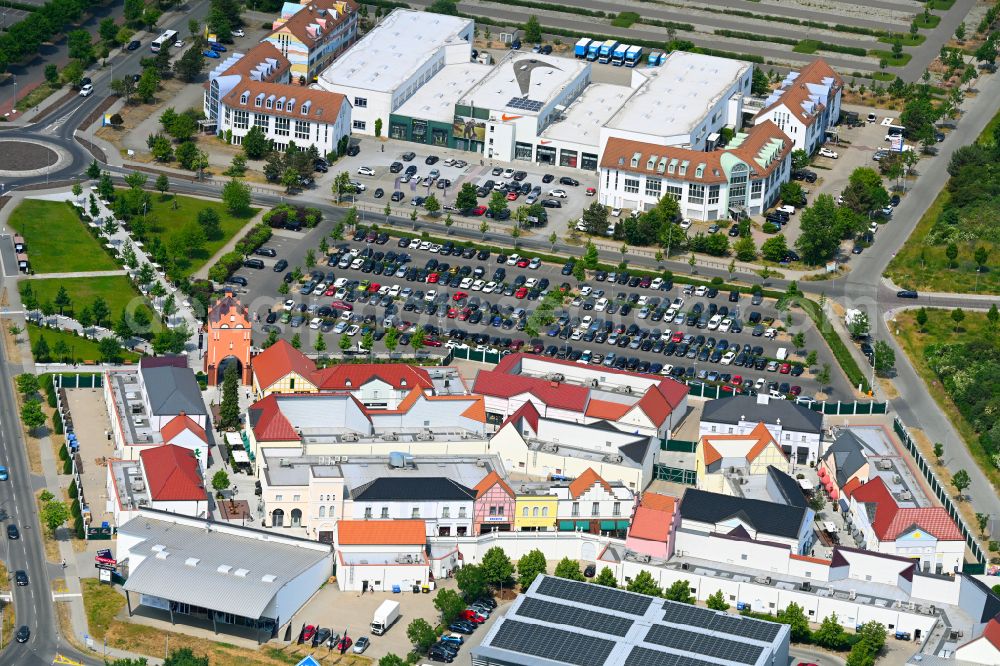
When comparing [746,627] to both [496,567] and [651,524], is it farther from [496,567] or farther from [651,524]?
[496,567]

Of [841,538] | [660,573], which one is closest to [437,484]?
[660,573]

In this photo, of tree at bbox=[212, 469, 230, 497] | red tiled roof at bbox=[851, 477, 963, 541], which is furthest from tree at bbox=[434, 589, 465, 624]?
red tiled roof at bbox=[851, 477, 963, 541]

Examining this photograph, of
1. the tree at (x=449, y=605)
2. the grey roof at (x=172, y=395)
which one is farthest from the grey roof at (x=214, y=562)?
the grey roof at (x=172, y=395)

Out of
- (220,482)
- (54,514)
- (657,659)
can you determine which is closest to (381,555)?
(220,482)

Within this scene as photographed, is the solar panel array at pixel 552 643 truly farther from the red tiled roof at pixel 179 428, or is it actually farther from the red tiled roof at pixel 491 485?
the red tiled roof at pixel 179 428

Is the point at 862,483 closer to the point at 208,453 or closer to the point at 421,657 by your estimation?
the point at 421,657
